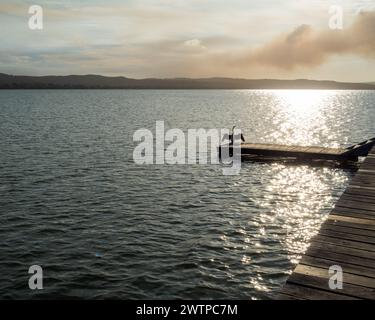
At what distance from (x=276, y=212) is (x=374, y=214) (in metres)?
9.25

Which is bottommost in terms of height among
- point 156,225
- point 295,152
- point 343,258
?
point 156,225

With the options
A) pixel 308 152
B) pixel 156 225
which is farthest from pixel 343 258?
pixel 308 152

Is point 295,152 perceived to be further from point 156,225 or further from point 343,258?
point 343,258

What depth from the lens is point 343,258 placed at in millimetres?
7688

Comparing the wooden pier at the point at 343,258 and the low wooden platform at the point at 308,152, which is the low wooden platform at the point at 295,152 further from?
the wooden pier at the point at 343,258

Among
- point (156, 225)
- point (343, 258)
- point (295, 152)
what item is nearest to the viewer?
point (343, 258)

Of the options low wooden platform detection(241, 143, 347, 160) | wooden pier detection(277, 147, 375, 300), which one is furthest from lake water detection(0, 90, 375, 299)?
wooden pier detection(277, 147, 375, 300)

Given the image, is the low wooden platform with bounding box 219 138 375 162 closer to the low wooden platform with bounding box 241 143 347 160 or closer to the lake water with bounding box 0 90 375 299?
the low wooden platform with bounding box 241 143 347 160

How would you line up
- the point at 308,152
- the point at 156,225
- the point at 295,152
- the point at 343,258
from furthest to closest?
the point at 295,152 < the point at 308,152 < the point at 156,225 < the point at 343,258

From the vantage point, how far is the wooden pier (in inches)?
257
